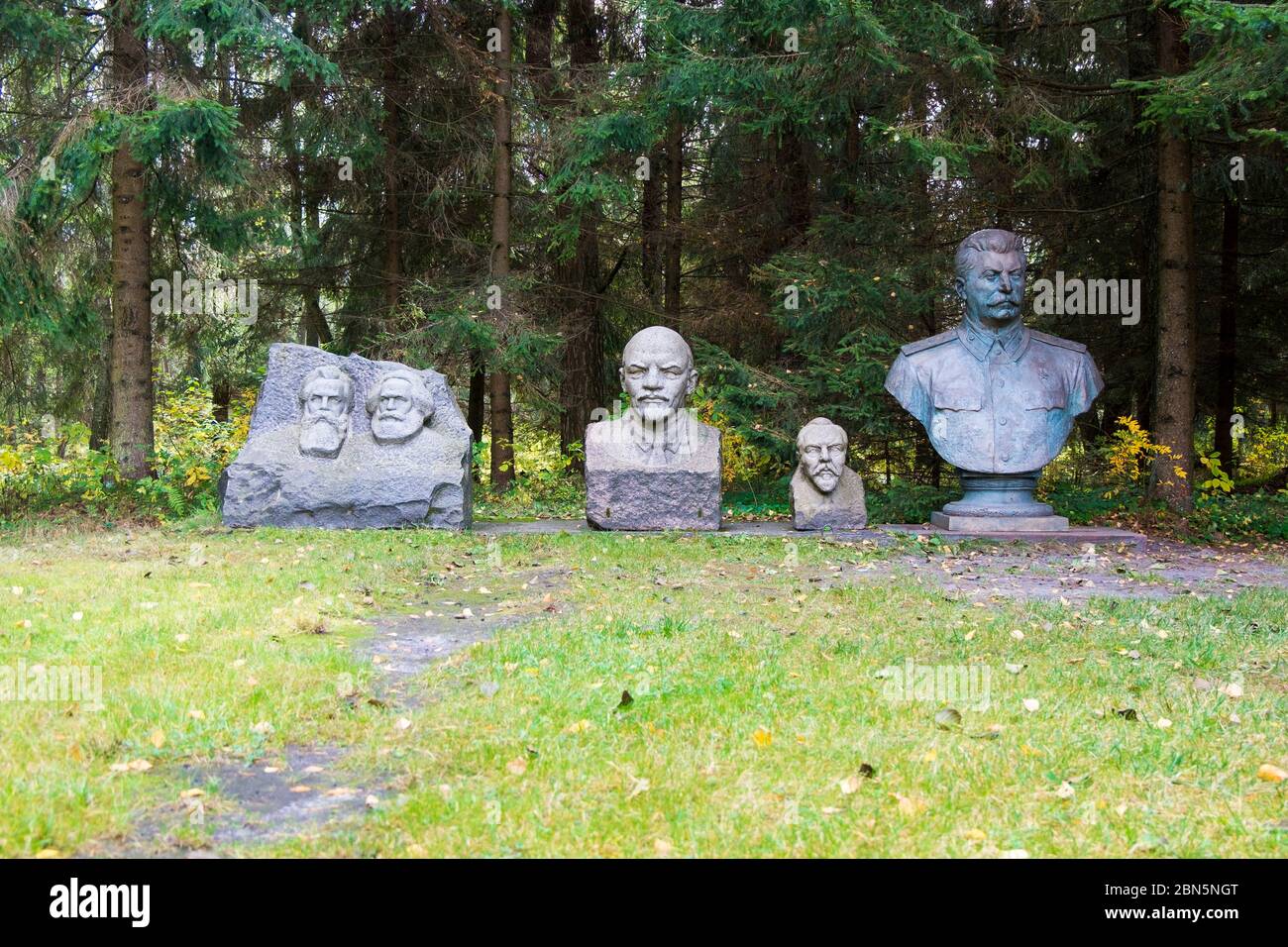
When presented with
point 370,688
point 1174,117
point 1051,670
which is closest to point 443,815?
point 370,688

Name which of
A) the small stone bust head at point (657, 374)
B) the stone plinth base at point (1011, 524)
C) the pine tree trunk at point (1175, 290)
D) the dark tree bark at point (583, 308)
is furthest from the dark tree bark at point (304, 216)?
the pine tree trunk at point (1175, 290)

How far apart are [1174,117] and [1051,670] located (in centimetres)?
730

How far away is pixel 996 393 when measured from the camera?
1025cm

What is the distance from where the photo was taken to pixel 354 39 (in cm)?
1486

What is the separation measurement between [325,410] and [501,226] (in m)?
4.66

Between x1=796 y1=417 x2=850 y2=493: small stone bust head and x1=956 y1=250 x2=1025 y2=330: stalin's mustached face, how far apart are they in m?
1.89

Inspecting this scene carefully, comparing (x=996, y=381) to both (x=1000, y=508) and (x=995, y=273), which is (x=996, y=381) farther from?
(x=1000, y=508)

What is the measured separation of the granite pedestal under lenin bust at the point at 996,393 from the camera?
1014 cm

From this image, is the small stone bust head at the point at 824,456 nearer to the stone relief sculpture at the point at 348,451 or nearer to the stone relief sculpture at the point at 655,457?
the stone relief sculpture at the point at 655,457

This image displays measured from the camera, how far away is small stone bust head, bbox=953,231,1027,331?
1012cm

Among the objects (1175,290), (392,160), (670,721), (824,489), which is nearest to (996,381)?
(824,489)

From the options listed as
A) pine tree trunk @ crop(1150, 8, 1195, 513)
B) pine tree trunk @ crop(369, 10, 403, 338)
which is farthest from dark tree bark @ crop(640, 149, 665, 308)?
pine tree trunk @ crop(1150, 8, 1195, 513)

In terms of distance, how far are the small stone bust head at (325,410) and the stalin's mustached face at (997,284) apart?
252 inches

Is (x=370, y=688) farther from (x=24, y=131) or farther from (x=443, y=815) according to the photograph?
(x=24, y=131)
